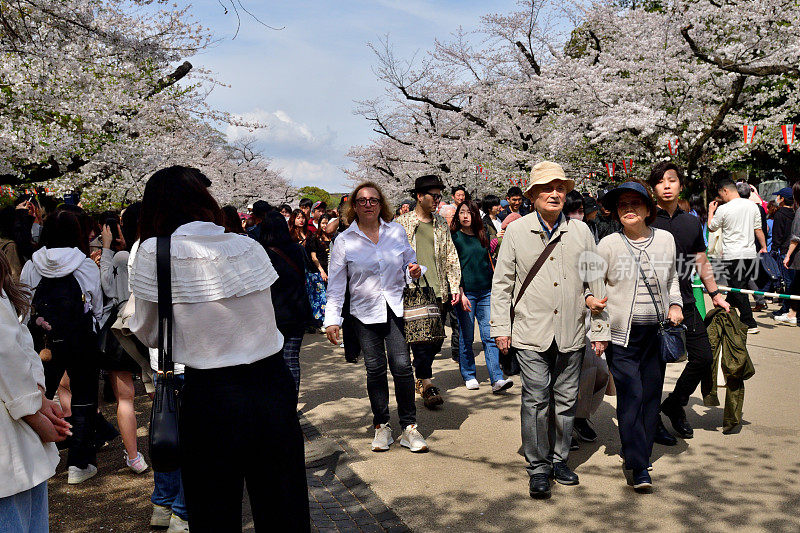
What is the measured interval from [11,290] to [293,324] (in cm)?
338

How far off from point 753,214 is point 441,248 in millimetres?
5383

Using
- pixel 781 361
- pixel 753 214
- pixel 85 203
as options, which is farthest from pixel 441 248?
pixel 85 203

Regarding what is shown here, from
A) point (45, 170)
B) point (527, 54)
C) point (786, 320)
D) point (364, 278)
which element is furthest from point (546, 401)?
point (527, 54)

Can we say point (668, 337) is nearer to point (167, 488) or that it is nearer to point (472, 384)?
point (472, 384)

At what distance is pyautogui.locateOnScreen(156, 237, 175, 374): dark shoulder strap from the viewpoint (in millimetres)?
2377

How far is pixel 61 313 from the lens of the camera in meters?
4.93

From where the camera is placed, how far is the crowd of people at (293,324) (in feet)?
7.83

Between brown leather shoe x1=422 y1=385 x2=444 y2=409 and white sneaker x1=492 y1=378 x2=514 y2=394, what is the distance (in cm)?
60

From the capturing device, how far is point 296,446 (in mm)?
2490

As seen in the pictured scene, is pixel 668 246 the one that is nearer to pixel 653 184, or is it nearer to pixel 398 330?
pixel 653 184

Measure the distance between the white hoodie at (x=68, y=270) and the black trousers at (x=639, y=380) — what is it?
3809 mm

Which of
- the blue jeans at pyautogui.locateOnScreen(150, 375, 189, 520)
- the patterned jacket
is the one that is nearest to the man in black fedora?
the patterned jacket

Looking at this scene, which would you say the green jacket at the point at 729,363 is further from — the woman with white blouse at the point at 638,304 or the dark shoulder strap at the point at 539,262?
the dark shoulder strap at the point at 539,262

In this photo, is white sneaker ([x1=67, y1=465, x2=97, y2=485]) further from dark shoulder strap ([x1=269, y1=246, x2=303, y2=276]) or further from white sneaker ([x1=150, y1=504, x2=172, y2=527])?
dark shoulder strap ([x1=269, y1=246, x2=303, y2=276])
